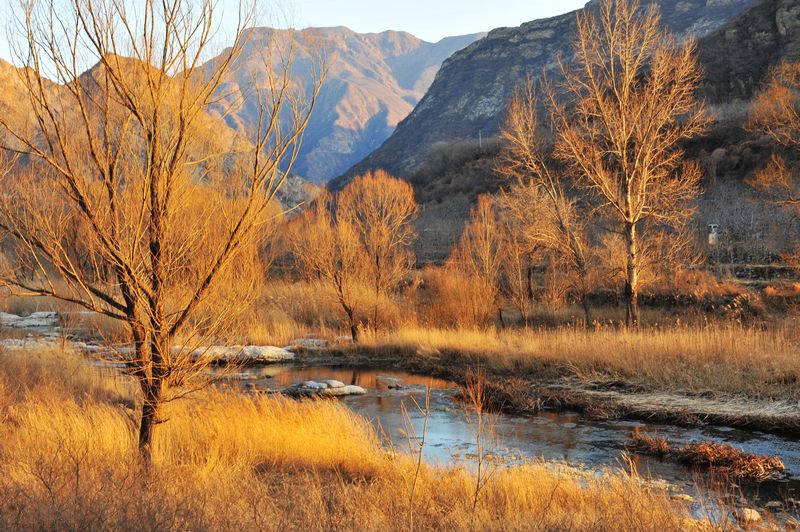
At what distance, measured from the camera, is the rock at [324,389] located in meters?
15.6

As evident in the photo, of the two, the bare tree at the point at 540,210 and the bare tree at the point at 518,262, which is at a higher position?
the bare tree at the point at 540,210

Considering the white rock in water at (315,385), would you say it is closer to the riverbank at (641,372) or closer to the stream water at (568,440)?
the stream water at (568,440)

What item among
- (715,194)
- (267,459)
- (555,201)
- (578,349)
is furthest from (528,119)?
(715,194)

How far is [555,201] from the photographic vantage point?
1900 centimetres

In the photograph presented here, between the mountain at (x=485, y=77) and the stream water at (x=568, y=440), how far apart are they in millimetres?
62994

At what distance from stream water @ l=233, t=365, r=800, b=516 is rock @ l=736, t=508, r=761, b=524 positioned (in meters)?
0.23

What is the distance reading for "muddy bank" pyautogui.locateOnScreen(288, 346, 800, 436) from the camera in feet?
39.8

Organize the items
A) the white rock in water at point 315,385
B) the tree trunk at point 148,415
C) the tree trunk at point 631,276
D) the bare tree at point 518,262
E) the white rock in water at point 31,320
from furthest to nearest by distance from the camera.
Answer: the white rock in water at point 31,320, the bare tree at point 518,262, the tree trunk at point 631,276, the white rock in water at point 315,385, the tree trunk at point 148,415

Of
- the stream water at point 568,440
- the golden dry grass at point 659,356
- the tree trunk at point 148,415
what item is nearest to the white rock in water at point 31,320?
the stream water at point 568,440

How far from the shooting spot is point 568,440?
1166 centimetres

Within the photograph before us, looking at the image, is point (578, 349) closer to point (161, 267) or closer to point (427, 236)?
point (161, 267)

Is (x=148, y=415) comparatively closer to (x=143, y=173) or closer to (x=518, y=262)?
(x=143, y=173)

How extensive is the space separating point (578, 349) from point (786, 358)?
17.4 feet

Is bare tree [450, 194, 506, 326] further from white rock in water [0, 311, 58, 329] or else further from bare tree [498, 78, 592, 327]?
white rock in water [0, 311, 58, 329]
